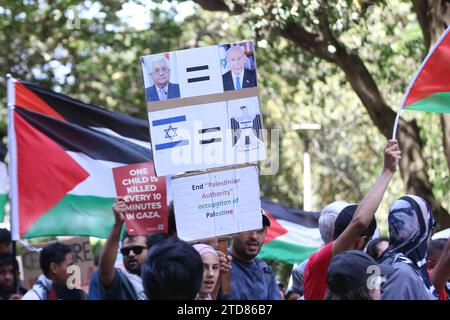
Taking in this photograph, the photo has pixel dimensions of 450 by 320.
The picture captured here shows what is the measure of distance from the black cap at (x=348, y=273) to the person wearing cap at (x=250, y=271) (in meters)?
1.23

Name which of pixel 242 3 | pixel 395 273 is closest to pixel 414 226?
pixel 395 273

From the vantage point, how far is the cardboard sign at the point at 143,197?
636 centimetres

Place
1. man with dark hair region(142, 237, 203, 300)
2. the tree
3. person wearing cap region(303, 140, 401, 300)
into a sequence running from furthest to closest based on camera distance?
the tree → person wearing cap region(303, 140, 401, 300) → man with dark hair region(142, 237, 203, 300)

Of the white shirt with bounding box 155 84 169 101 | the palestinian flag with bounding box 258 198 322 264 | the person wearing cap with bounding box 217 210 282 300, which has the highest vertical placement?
the white shirt with bounding box 155 84 169 101

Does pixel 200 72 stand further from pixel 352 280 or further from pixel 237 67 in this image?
pixel 352 280

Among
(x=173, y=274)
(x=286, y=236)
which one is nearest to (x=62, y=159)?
(x=173, y=274)

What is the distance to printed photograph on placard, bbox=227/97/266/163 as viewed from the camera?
558cm

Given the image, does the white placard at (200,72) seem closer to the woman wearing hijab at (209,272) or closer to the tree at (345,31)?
the woman wearing hijab at (209,272)

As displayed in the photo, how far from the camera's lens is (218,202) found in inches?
219

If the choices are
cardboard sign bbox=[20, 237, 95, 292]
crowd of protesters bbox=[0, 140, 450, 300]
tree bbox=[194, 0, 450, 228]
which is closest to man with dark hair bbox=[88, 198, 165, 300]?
crowd of protesters bbox=[0, 140, 450, 300]

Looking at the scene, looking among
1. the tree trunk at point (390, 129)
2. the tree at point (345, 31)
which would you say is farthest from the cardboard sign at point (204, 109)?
the tree trunk at point (390, 129)

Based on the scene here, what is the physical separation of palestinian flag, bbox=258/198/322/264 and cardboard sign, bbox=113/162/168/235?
15.6ft

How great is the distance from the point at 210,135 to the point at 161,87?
0.37 metres

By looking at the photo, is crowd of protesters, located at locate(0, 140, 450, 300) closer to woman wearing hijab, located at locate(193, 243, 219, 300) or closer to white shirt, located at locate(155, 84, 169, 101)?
Answer: woman wearing hijab, located at locate(193, 243, 219, 300)
